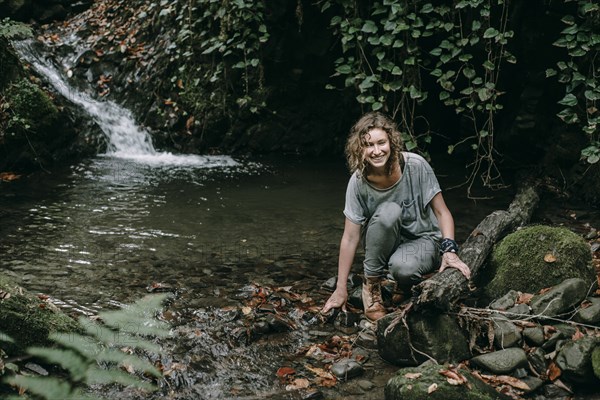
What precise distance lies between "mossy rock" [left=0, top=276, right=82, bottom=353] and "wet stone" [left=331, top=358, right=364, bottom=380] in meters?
1.46

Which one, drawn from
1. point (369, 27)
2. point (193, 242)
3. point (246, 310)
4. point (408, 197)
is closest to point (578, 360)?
point (408, 197)

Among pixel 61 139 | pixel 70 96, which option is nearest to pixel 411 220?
pixel 61 139

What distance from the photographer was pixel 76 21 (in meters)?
11.2

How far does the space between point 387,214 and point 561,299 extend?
118 cm

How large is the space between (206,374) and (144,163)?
555 cm

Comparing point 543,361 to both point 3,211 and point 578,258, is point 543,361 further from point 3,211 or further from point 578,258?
point 3,211

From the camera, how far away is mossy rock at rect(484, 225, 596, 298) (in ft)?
12.3

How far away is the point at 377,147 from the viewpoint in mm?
3686

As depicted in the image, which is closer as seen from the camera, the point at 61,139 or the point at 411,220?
the point at 411,220

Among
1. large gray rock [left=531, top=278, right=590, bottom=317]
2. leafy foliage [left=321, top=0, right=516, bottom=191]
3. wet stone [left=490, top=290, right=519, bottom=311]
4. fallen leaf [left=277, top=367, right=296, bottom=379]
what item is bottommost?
fallen leaf [left=277, top=367, right=296, bottom=379]

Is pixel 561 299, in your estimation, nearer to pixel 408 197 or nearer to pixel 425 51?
pixel 408 197

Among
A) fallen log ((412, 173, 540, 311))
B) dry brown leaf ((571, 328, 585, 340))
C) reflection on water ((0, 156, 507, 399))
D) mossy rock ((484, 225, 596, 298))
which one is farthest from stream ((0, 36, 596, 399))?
mossy rock ((484, 225, 596, 298))

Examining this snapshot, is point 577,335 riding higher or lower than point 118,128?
lower

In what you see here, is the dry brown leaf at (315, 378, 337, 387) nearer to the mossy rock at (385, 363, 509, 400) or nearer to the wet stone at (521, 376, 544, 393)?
the mossy rock at (385, 363, 509, 400)
